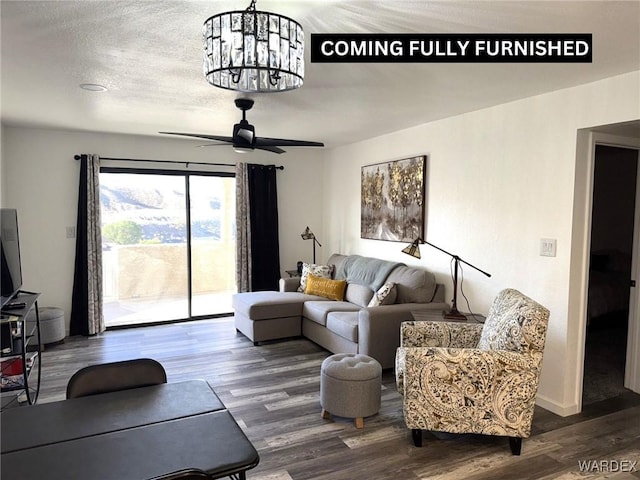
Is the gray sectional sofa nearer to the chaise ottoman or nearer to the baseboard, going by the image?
the chaise ottoman

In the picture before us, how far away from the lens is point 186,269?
605 centimetres

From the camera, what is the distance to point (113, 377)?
194 centimetres

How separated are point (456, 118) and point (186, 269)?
3.95m

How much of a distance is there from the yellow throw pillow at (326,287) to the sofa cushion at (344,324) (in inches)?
27.3

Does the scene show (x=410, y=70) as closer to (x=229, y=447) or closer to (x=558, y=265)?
(x=558, y=265)

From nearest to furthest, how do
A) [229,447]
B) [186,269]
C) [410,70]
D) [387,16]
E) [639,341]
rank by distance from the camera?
[229,447] < [387,16] < [410,70] < [639,341] < [186,269]

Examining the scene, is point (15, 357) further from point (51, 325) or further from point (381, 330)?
point (381, 330)

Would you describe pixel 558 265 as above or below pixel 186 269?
above

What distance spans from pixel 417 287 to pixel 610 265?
341cm

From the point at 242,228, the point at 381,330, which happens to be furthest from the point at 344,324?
the point at 242,228

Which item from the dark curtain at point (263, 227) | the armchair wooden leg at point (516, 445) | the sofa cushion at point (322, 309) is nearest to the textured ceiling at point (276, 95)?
the dark curtain at point (263, 227)

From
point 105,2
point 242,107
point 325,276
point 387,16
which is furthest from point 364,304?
point 105,2

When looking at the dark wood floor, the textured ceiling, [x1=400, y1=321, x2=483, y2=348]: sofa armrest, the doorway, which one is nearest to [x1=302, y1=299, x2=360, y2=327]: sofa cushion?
the dark wood floor

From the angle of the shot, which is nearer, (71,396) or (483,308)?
(71,396)
